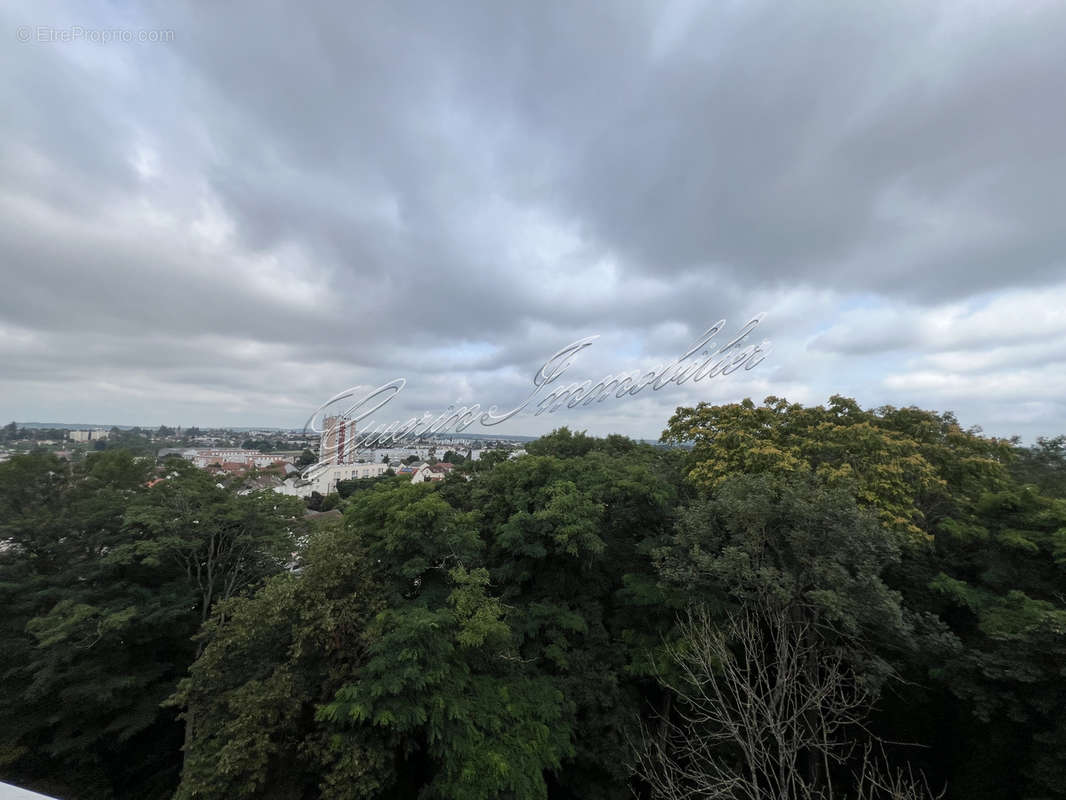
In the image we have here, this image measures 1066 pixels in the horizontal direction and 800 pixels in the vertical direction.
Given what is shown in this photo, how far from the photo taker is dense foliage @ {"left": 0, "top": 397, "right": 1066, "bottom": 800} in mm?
8477

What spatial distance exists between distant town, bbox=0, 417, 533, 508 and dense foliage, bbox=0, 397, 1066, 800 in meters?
2.59

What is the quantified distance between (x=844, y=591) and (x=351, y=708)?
922 cm

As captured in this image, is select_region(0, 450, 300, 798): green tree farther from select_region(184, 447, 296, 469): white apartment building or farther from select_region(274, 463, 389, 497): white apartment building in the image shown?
select_region(274, 463, 389, 497): white apartment building

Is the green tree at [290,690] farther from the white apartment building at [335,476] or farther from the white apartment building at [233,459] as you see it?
the white apartment building at [335,476]

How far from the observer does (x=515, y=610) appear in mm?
11547

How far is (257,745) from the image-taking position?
770 centimetres

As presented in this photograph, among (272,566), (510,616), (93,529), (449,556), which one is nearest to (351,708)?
(449,556)

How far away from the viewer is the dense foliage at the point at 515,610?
27.8 feet

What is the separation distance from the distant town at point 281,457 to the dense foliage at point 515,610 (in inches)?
102

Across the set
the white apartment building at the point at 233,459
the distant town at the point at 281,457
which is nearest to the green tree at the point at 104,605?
the distant town at the point at 281,457

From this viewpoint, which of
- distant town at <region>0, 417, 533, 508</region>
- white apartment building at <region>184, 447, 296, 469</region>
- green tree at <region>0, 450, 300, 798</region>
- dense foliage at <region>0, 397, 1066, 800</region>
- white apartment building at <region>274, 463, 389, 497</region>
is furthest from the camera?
white apartment building at <region>274, 463, 389, 497</region>

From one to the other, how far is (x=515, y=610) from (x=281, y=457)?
209 ft

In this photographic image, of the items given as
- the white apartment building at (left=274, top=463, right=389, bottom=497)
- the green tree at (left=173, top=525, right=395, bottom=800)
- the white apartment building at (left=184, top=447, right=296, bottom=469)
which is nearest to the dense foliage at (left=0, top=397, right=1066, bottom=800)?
the green tree at (left=173, top=525, right=395, bottom=800)

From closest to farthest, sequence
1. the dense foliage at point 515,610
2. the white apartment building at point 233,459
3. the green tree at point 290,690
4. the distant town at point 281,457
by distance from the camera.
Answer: the green tree at point 290,690 < the dense foliage at point 515,610 < the distant town at point 281,457 < the white apartment building at point 233,459
